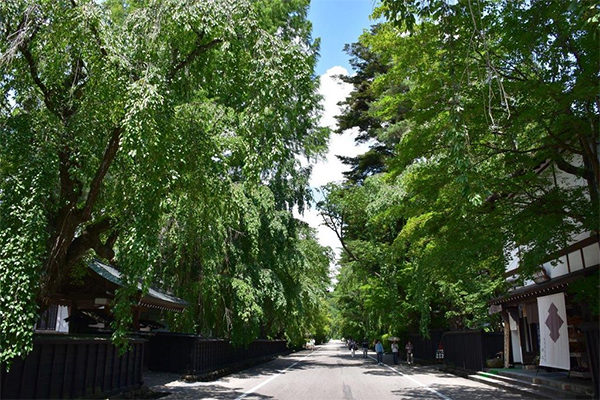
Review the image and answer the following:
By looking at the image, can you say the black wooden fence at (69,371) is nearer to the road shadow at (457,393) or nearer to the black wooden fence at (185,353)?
the black wooden fence at (185,353)

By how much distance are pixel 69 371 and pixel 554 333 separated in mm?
14425

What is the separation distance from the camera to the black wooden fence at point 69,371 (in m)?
7.94

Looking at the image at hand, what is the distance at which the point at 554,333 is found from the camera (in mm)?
15102

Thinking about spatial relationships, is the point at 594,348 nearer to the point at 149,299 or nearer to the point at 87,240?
the point at 87,240

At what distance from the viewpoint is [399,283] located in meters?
27.5

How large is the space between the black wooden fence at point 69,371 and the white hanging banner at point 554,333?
13.0 metres

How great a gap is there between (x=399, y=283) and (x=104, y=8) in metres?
22.8

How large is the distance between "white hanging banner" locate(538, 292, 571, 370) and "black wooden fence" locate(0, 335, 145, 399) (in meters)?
13.0

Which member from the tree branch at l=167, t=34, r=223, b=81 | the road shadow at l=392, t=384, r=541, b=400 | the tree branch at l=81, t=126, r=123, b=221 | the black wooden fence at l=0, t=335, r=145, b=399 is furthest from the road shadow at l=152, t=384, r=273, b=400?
the tree branch at l=167, t=34, r=223, b=81

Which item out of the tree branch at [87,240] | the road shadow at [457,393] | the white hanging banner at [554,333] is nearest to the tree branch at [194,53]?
the tree branch at [87,240]

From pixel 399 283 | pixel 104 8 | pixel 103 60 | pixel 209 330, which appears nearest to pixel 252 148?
pixel 103 60

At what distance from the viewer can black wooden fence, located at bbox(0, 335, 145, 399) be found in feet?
26.1

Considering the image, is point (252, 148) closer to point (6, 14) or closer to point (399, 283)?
point (6, 14)

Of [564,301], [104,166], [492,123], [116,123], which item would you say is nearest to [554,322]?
[564,301]
